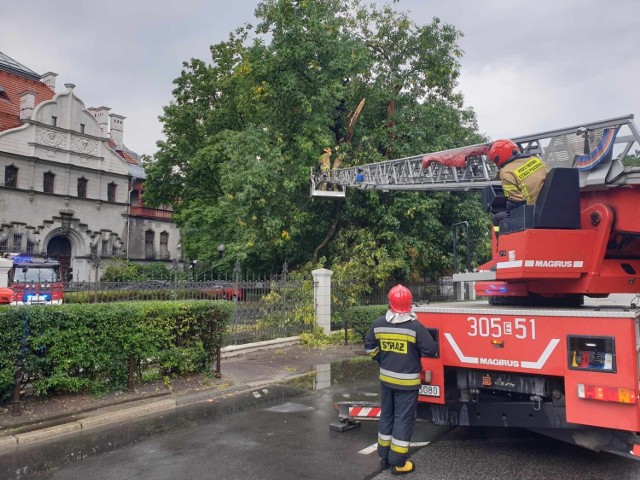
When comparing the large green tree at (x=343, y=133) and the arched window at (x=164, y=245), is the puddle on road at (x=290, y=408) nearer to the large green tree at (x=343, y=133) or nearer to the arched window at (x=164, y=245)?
the large green tree at (x=343, y=133)

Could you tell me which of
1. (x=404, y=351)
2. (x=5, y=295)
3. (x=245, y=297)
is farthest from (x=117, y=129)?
(x=404, y=351)

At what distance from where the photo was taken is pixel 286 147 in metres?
19.0

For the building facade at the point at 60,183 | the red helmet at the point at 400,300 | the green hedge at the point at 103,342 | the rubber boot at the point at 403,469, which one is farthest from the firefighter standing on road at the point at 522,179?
the building facade at the point at 60,183

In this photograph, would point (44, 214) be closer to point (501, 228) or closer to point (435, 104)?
point (435, 104)

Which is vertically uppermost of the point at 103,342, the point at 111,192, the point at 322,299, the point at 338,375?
the point at 111,192

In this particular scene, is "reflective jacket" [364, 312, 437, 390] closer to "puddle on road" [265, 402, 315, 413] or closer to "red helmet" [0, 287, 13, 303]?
"puddle on road" [265, 402, 315, 413]

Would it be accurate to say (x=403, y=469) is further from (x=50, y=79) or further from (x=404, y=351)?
(x=50, y=79)

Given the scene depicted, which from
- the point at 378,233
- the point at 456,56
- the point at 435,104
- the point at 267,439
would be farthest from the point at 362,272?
the point at 267,439

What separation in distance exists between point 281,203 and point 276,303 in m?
4.86

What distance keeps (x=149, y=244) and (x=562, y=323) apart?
42001 mm

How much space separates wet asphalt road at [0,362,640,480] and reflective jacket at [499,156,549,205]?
287 cm

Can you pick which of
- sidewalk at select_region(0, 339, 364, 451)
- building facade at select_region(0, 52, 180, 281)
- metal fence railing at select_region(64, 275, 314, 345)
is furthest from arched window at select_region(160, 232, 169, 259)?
sidewalk at select_region(0, 339, 364, 451)

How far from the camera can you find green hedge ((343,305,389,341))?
15656 mm

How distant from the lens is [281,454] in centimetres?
590
